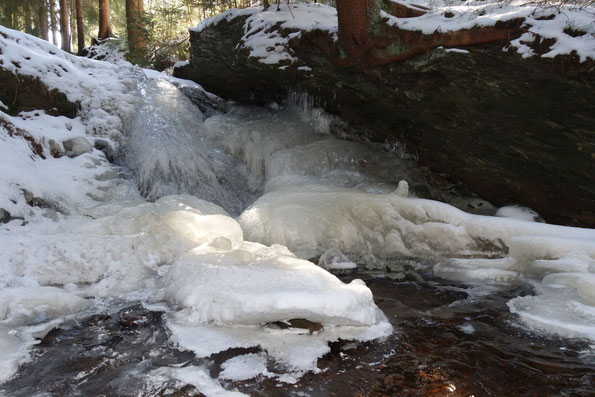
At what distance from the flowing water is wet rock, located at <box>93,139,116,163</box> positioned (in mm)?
927

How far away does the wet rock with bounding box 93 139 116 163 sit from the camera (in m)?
7.14

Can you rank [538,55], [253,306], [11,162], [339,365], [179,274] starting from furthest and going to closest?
1. [11,162]
2. [538,55]
3. [179,274]
4. [253,306]
5. [339,365]

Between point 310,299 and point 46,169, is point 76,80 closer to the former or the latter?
point 46,169

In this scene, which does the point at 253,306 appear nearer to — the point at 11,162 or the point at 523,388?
the point at 523,388

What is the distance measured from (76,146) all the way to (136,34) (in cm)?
768

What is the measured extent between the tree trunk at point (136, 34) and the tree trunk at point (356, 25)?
30.6 feet

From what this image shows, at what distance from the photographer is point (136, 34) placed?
12.9 m

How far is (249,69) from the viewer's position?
312 inches

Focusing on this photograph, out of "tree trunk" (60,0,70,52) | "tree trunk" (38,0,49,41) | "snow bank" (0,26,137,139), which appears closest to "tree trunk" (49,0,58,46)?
"tree trunk" (38,0,49,41)

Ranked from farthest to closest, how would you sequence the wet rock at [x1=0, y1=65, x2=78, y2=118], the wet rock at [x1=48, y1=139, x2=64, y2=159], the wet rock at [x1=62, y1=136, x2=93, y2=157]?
the wet rock at [x1=0, y1=65, x2=78, y2=118], the wet rock at [x1=62, y1=136, x2=93, y2=157], the wet rock at [x1=48, y1=139, x2=64, y2=159]

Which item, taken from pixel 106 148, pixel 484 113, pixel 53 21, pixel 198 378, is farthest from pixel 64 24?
pixel 198 378

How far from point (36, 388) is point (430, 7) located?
624 cm

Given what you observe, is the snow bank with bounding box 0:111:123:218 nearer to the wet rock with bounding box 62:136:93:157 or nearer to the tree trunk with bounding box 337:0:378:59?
the wet rock with bounding box 62:136:93:157

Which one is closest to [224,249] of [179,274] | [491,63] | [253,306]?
[179,274]
